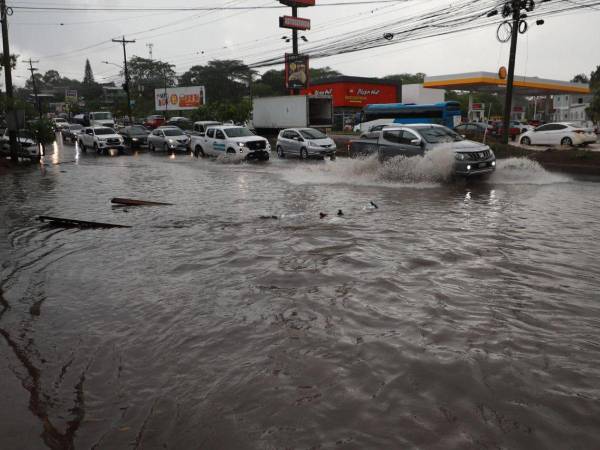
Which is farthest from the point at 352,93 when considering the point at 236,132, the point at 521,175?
the point at 521,175

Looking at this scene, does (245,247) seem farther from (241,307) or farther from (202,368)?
(202,368)

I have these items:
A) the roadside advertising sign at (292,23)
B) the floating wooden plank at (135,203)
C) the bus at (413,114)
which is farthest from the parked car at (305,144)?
the roadside advertising sign at (292,23)

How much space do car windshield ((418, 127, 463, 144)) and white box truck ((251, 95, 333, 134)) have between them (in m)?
18.6

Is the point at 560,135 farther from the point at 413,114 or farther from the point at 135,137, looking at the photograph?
the point at 135,137

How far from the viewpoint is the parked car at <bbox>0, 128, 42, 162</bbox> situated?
26625mm

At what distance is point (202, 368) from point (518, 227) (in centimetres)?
732

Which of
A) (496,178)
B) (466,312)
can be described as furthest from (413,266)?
(496,178)

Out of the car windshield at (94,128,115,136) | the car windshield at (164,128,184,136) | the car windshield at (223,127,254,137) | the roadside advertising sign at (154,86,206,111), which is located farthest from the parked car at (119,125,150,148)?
the roadside advertising sign at (154,86,206,111)

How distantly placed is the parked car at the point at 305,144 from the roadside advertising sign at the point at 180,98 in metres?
49.3

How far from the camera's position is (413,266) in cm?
721

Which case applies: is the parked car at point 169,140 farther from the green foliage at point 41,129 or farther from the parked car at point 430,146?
the parked car at point 430,146

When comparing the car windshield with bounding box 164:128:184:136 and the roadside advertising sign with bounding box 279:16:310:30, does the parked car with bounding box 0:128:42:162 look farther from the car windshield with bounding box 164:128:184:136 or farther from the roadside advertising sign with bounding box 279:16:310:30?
the roadside advertising sign with bounding box 279:16:310:30

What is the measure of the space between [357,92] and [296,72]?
16.5m

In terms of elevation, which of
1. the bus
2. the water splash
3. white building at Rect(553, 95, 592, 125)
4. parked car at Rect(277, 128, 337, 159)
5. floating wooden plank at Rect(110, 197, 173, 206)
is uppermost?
white building at Rect(553, 95, 592, 125)
